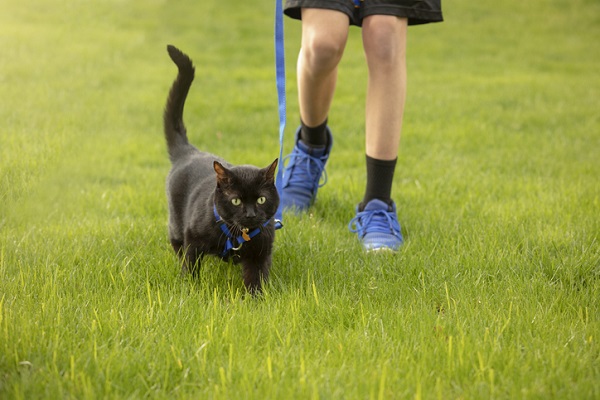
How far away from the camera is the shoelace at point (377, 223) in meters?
3.08

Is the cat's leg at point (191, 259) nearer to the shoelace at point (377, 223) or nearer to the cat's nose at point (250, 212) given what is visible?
the cat's nose at point (250, 212)

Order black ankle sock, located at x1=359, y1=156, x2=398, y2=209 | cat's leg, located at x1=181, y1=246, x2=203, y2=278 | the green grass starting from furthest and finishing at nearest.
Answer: black ankle sock, located at x1=359, y1=156, x2=398, y2=209 → cat's leg, located at x1=181, y1=246, x2=203, y2=278 → the green grass

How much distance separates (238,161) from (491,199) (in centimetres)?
181

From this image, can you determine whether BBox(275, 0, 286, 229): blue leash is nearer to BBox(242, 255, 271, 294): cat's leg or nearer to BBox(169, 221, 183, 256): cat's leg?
BBox(242, 255, 271, 294): cat's leg

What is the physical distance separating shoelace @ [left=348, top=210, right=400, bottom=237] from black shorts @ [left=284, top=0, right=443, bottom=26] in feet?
3.05

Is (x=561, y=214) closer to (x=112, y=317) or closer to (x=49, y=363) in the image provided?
(x=112, y=317)

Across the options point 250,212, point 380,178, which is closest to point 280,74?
point 250,212

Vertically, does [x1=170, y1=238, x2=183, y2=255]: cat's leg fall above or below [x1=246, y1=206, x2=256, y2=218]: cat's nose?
below

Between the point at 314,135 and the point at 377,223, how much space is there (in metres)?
0.79

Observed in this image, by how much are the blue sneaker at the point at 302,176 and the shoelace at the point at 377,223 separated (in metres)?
0.47

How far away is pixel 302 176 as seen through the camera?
363cm

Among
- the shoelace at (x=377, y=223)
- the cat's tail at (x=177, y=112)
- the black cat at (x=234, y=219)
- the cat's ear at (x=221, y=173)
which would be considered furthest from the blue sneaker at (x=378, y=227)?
the cat's tail at (x=177, y=112)

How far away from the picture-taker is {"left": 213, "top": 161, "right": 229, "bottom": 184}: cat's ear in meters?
2.48

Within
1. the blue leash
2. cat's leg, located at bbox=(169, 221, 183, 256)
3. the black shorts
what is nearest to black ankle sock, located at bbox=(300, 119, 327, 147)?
the black shorts
